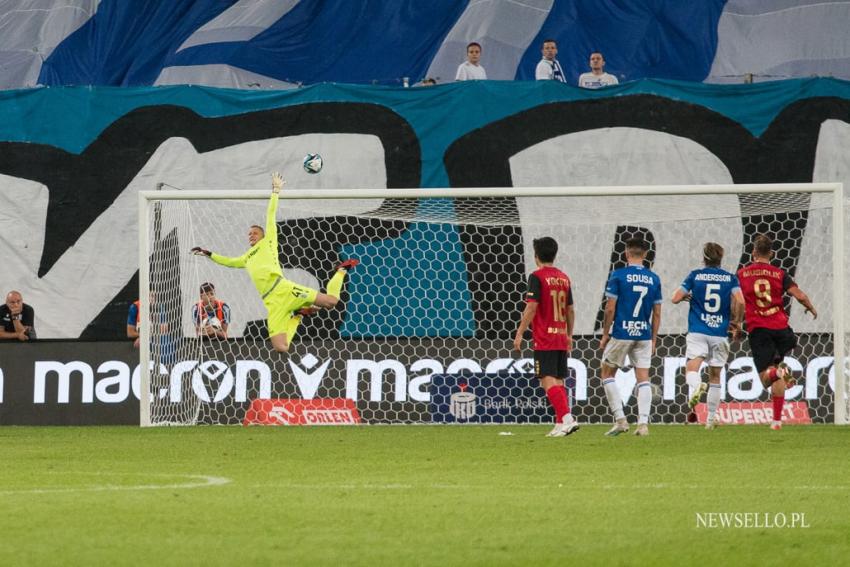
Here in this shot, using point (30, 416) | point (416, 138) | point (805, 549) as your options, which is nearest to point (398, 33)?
point (416, 138)

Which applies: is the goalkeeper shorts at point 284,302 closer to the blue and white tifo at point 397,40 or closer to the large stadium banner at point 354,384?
the large stadium banner at point 354,384

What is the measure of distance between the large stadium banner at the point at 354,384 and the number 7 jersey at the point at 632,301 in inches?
120

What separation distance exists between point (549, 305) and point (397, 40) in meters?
8.27

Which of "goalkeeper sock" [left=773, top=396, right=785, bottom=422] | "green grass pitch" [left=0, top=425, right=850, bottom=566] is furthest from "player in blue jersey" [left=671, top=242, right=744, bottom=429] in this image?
"green grass pitch" [left=0, top=425, right=850, bottom=566]

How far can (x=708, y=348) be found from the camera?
1437 centimetres

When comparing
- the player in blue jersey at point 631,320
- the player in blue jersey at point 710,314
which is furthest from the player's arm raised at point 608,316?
the player in blue jersey at point 710,314

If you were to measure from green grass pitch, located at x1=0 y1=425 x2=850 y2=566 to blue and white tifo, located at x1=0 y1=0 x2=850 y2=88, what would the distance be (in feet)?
27.6

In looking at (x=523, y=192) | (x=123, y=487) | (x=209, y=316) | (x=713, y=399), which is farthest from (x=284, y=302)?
(x=123, y=487)

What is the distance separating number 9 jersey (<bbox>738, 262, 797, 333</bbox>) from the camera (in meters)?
14.4

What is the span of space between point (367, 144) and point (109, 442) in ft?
23.5

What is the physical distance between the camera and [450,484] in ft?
28.0

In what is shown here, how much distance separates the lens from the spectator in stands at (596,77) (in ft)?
61.7

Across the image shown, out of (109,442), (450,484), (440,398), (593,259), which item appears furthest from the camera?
(593,259)

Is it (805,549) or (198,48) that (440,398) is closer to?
(198,48)
